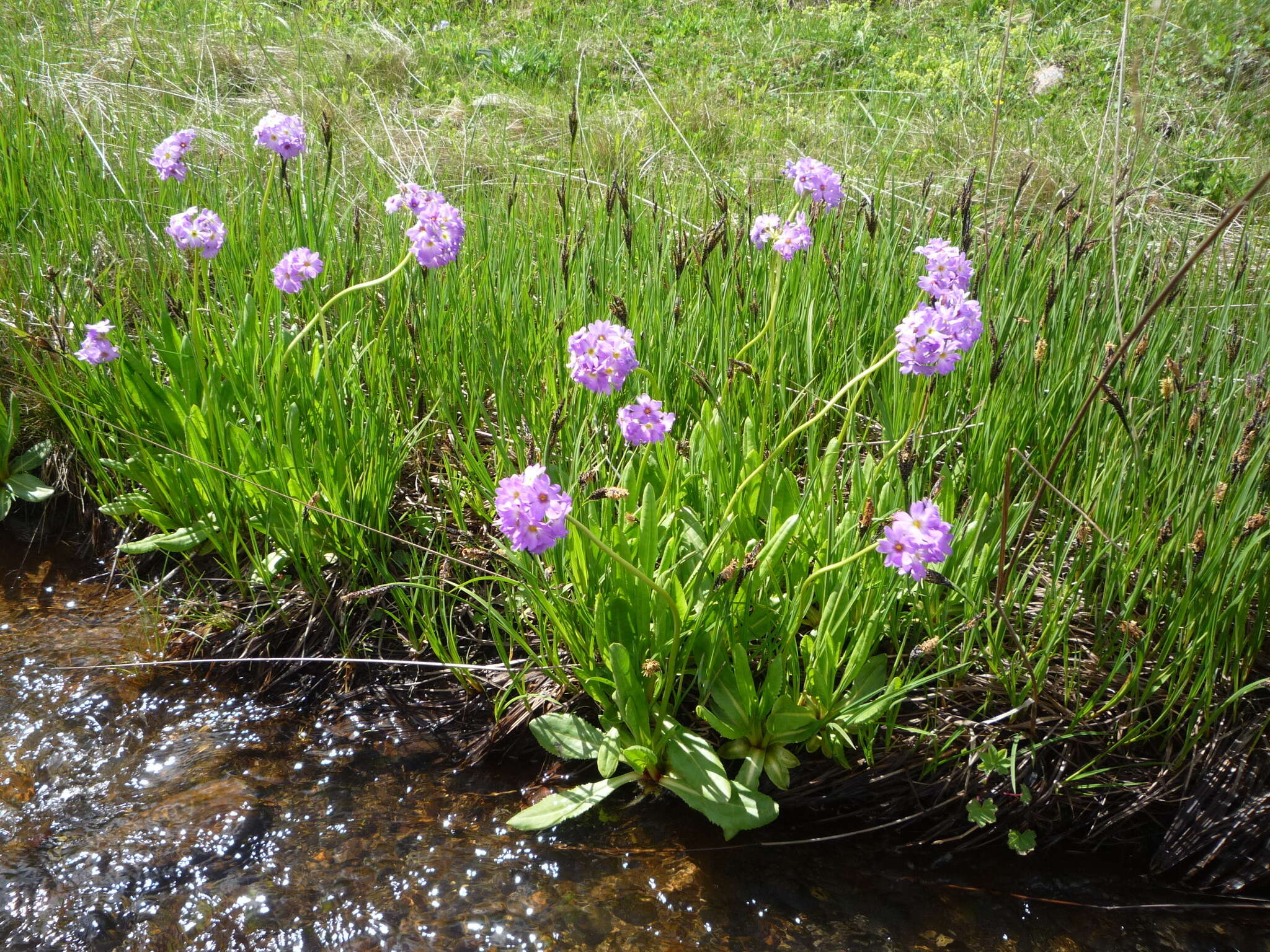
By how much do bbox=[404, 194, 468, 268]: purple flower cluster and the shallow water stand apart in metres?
1.11

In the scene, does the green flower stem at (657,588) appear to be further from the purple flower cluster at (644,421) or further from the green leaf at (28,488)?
the green leaf at (28,488)

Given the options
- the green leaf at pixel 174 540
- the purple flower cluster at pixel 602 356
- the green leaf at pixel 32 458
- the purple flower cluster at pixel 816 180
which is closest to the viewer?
the purple flower cluster at pixel 602 356

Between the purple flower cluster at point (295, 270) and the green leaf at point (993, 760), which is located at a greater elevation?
the purple flower cluster at point (295, 270)

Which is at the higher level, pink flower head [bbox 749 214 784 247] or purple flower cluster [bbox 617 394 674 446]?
pink flower head [bbox 749 214 784 247]

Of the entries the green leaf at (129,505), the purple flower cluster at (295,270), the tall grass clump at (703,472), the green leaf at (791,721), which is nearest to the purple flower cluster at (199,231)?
the tall grass clump at (703,472)

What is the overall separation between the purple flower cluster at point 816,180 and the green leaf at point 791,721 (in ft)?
4.65

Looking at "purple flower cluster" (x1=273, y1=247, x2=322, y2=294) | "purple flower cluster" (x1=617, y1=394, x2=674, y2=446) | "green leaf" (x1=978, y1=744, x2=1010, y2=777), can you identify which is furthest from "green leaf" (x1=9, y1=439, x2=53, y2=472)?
"green leaf" (x1=978, y1=744, x2=1010, y2=777)

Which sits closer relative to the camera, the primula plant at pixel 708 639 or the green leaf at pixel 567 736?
the primula plant at pixel 708 639

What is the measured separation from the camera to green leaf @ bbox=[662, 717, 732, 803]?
1.70 m

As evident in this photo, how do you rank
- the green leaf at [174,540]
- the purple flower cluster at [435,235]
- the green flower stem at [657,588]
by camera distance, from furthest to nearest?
1. the green leaf at [174,540]
2. the purple flower cluster at [435,235]
3. the green flower stem at [657,588]

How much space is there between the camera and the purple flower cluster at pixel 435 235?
6.41 feet

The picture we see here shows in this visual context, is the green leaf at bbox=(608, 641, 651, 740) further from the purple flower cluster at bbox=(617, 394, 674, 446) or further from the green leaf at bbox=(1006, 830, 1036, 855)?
the green leaf at bbox=(1006, 830, 1036, 855)

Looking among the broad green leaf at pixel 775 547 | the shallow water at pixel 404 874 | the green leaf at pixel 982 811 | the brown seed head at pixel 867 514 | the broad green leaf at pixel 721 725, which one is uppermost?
the brown seed head at pixel 867 514

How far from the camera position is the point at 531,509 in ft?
4.12
